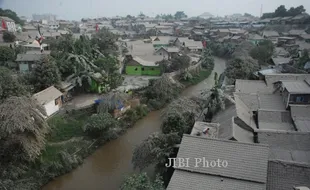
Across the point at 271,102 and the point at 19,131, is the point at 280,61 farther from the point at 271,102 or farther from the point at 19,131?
the point at 19,131

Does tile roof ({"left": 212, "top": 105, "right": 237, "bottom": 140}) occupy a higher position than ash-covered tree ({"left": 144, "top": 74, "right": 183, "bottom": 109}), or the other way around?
tile roof ({"left": 212, "top": 105, "right": 237, "bottom": 140})

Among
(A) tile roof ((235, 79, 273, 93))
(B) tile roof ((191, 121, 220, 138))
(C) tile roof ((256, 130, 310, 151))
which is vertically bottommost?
(C) tile roof ((256, 130, 310, 151))

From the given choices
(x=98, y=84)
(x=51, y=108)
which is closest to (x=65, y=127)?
(x=51, y=108)

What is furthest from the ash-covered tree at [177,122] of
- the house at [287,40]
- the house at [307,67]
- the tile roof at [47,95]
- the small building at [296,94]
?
the house at [287,40]

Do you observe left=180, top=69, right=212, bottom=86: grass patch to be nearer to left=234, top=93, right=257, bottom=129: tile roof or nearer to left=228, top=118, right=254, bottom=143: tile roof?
left=234, top=93, right=257, bottom=129: tile roof

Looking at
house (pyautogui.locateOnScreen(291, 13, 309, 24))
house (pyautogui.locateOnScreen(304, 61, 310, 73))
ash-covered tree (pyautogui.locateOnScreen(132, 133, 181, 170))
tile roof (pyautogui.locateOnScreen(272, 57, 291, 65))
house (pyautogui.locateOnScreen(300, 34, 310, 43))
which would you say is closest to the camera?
ash-covered tree (pyautogui.locateOnScreen(132, 133, 181, 170))

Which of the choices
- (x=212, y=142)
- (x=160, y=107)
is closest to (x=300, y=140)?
(x=212, y=142)

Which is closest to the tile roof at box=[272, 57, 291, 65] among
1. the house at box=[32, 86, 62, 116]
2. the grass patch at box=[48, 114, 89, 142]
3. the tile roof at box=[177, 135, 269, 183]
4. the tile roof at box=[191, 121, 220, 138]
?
the tile roof at box=[191, 121, 220, 138]
